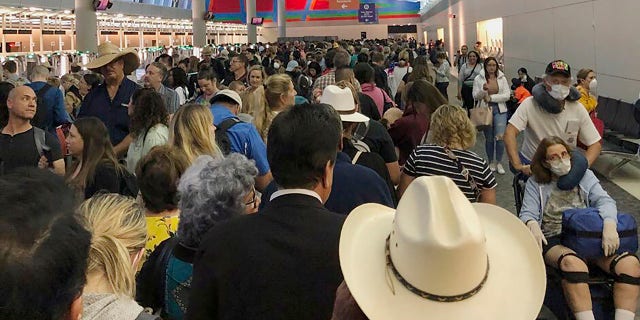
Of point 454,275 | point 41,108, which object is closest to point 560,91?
point 454,275

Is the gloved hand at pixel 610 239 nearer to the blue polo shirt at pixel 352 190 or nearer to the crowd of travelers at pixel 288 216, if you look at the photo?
the crowd of travelers at pixel 288 216

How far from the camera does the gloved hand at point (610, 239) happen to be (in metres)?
3.86

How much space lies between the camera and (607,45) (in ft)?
33.2

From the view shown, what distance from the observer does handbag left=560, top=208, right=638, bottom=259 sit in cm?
392

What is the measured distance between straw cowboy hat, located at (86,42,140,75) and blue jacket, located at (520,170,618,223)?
362 cm

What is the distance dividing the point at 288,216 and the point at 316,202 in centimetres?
11

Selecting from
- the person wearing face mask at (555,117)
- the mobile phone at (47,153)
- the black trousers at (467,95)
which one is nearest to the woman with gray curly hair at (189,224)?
the mobile phone at (47,153)

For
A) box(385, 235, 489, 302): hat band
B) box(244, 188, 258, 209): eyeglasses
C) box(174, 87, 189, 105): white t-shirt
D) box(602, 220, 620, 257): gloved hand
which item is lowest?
box(602, 220, 620, 257): gloved hand

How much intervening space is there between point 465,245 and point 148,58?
21.8 meters

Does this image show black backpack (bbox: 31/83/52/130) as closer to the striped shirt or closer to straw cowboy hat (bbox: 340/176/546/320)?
the striped shirt

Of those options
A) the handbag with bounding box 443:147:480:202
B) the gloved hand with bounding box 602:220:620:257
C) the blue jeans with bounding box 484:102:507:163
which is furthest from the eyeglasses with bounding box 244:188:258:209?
the blue jeans with bounding box 484:102:507:163

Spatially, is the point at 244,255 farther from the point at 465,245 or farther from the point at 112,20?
the point at 112,20

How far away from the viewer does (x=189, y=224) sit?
7.72ft

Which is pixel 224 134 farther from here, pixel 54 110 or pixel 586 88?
pixel 586 88
